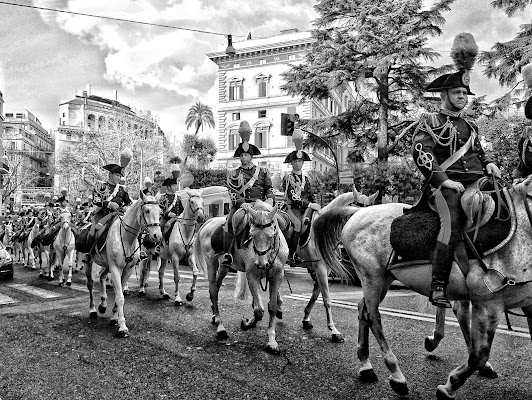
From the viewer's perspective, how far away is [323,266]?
8047 millimetres

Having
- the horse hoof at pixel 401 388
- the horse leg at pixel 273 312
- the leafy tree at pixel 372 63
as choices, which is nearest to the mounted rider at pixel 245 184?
the horse leg at pixel 273 312

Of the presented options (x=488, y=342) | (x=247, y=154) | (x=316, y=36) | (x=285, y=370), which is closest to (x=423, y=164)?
(x=488, y=342)

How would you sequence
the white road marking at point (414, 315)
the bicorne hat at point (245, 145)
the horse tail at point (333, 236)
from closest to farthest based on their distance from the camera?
1. the horse tail at point (333, 236)
2. the white road marking at point (414, 315)
3. the bicorne hat at point (245, 145)

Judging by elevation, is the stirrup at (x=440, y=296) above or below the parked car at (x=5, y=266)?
above

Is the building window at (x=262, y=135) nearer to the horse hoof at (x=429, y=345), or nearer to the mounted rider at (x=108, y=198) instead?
the mounted rider at (x=108, y=198)

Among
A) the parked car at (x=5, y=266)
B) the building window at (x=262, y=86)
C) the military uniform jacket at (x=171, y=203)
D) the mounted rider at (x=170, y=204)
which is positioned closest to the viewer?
the mounted rider at (x=170, y=204)

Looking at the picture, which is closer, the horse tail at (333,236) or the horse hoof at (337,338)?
the horse tail at (333,236)

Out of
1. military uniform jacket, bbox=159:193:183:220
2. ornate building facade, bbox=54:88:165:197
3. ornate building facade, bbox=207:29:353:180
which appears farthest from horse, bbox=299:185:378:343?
ornate building facade, bbox=207:29:353:180

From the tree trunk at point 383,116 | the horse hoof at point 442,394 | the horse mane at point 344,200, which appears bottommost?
the horse hoof at point 442,394

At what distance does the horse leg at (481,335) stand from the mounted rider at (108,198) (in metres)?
7.12

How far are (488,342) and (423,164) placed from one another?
1.84 meters

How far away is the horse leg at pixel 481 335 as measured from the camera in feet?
14.4

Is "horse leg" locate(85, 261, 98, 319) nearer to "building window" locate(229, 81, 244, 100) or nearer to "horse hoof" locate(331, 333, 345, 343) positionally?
"horse hoof" locate(331, 333, 345, 343)

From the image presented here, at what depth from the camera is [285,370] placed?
19.3 ft
